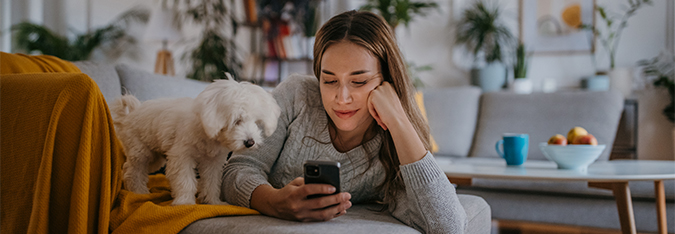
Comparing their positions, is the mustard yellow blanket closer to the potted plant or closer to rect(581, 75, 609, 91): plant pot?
the potted plant

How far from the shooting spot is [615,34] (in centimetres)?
369

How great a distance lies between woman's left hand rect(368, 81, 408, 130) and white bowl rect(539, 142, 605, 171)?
2.73 feet

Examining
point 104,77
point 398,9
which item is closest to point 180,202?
point 104,77

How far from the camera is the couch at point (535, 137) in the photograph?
2223mm

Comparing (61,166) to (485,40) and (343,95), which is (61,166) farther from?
(485,40)

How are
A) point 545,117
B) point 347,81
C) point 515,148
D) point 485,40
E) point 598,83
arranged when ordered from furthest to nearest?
point 485,40 → point 598,83 → point 545,117 → point 515,148 → point 347,81

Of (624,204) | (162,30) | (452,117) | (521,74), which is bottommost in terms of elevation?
(624,204)

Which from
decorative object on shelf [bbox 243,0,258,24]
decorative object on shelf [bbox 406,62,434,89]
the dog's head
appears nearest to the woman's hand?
the dog's head

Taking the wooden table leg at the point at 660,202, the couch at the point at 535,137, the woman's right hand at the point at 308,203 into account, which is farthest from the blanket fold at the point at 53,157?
the couch at the point at 535,137

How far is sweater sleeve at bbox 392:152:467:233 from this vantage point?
3.32 feet

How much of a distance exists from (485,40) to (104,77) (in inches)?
136

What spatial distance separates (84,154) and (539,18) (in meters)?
4.04

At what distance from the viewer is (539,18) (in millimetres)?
3955

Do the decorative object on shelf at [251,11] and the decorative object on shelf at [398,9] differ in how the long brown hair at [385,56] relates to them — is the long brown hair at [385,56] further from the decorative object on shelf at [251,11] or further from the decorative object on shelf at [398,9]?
the decorative object on shelf at [251,11]
